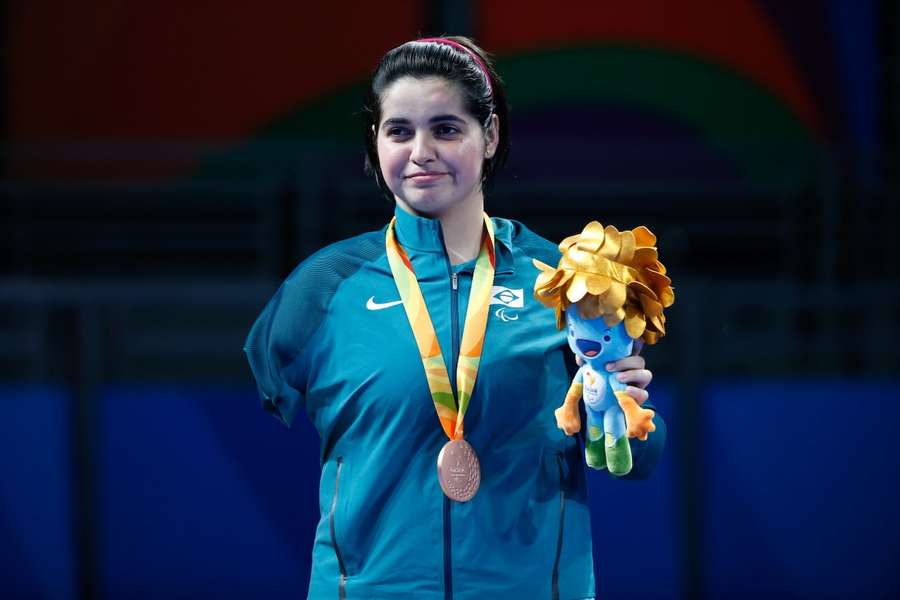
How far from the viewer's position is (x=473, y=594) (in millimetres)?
2029

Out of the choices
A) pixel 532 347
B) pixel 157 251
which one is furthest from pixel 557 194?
pixel 532 347

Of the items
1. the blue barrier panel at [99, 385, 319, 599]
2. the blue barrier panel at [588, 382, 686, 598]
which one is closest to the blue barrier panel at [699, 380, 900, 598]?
the blue barrier panel at [588, 382, 686, 598]

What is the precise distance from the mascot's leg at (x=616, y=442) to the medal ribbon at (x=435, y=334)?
0.24 meters

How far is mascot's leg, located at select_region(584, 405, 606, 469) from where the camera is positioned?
1978 millimetres

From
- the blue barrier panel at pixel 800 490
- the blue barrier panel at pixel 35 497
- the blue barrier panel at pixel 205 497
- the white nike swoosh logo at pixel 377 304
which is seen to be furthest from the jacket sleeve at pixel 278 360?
the blue barrier panel at pixel 800 490

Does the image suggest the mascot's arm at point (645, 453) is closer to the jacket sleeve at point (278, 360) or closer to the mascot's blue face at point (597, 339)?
the mascot's blue face at point (597, 339)

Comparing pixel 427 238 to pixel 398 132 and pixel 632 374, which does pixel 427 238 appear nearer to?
pixel 398 132

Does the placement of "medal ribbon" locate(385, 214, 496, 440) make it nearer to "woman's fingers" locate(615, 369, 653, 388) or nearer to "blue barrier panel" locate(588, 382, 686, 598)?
"woman's fingers" locate(615, 369, 653, 388)

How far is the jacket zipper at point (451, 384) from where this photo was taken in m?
2.04

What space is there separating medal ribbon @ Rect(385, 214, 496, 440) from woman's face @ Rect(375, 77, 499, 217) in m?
0.12

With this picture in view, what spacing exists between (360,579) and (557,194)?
4838 millimetres

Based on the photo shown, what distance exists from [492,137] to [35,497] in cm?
343

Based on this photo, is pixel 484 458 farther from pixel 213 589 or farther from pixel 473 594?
pixel 213 589

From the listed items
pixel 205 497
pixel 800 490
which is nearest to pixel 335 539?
pixel 205 497
